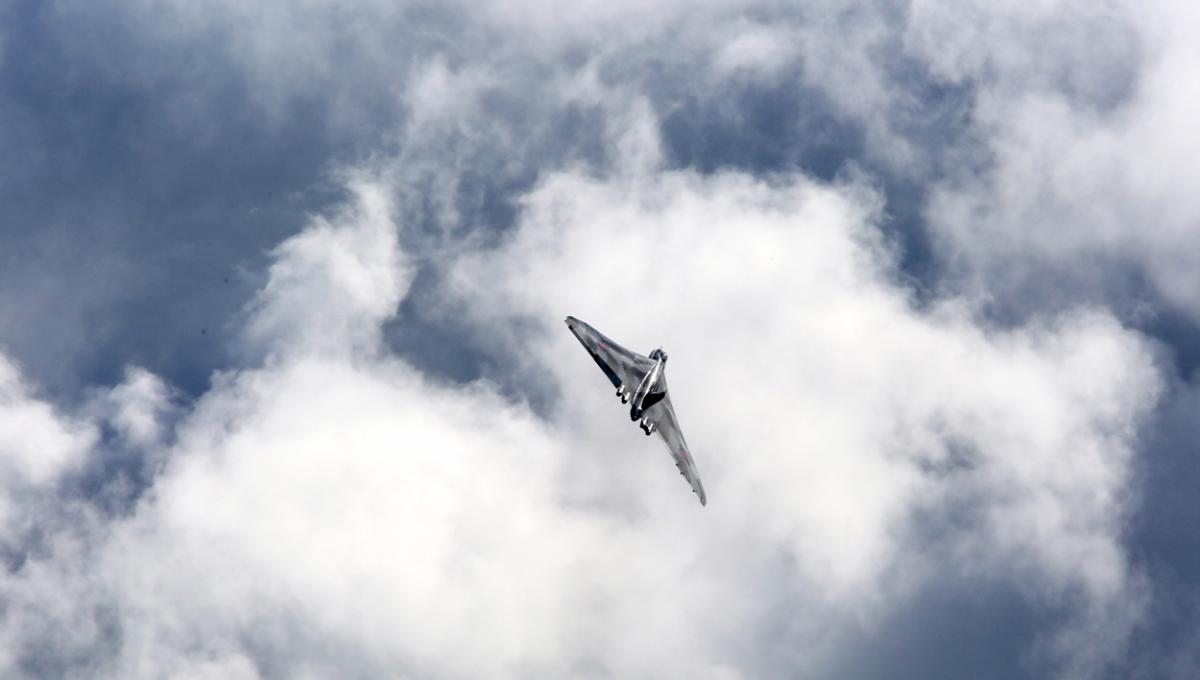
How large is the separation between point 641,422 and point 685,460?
12.4 m

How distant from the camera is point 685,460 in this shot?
198250 millimetres

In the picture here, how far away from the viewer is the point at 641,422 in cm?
19638
